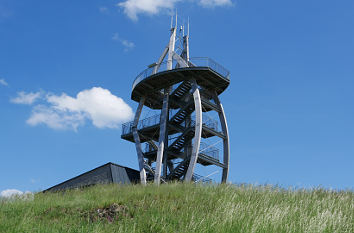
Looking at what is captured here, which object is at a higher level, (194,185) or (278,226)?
(194,185)

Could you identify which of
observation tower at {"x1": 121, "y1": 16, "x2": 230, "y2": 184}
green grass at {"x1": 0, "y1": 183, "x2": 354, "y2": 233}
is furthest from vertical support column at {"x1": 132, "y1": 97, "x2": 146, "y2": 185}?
green grass at {"x1": 0, "y1": 183, "x2": 354, "y2": 233}

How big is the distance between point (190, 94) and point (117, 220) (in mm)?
25346

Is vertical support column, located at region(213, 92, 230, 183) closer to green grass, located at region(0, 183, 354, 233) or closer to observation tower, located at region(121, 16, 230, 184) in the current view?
observation tower, located at region(121, 16, 230, 184)

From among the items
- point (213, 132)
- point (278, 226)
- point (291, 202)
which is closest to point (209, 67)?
point (213, 132)

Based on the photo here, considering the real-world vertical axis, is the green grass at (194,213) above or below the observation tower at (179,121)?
below

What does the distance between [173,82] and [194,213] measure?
26.0 m

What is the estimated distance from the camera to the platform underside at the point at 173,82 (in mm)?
32969

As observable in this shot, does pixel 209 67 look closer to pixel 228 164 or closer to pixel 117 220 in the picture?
pixel 228 164

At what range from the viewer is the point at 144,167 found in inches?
1313

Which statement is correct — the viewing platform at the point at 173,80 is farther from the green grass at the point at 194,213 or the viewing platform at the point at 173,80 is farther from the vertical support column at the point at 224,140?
the green grass at the point at 194,213

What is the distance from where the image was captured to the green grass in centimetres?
788

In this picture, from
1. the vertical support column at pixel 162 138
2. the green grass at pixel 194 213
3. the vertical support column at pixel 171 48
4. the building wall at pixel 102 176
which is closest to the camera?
the green grass at pixel 194 213

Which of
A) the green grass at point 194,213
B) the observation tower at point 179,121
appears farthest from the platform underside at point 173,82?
the green grass at point 194,213

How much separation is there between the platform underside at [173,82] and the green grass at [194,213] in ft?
65.1
